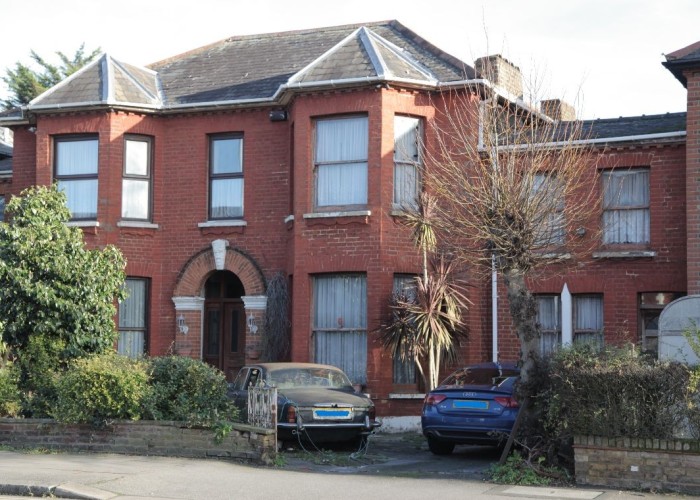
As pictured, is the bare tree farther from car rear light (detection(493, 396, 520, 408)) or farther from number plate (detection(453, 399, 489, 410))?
number plate (detection(453, 399, 489, 410))

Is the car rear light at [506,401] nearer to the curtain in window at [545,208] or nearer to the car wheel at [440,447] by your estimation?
the car wheel at [440,447]

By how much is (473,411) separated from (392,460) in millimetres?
1417

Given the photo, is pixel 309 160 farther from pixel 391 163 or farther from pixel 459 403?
pixel 459 403

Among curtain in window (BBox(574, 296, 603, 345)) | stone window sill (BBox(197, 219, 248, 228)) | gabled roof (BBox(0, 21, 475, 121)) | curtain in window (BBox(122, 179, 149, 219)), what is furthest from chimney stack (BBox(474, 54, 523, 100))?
curtain in window (BBox(122, 179, 149, 219))

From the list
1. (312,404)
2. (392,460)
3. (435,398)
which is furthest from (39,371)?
(435,398)

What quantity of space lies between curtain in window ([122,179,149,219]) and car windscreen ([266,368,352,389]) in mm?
7563

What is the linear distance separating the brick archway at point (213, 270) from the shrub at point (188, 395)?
20.6 feet

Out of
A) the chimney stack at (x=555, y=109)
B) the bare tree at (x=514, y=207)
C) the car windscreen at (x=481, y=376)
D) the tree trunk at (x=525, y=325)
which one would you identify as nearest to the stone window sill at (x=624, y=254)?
the chimney stack at (x=555, y=109)

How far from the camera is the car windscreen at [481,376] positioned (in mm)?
15469

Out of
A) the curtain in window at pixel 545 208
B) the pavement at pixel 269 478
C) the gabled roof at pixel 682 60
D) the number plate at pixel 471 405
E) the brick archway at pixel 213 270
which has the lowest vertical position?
the pavement at pixel 269 478

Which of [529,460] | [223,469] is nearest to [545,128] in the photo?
[529,460]

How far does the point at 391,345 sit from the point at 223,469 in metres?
6.27

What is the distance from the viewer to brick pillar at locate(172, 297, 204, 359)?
72.6ft

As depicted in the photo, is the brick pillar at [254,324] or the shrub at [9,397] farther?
the brick pillar at [254,324]
